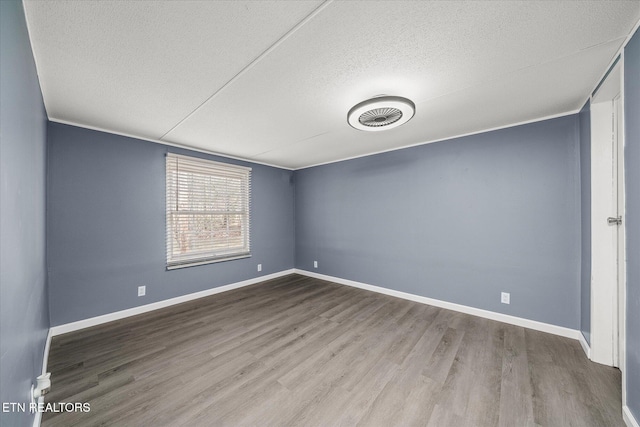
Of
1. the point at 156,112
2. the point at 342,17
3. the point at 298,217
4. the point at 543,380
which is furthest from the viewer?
the point at 298,217

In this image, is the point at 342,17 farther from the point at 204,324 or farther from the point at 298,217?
the point at 298,217

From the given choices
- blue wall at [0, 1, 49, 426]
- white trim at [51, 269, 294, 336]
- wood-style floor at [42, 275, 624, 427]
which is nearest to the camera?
blue wall at [0, 1, 49, 426]

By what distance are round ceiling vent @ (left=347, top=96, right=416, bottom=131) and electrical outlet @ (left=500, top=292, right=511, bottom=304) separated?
2315mm

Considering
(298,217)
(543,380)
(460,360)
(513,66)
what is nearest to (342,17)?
(513,66)

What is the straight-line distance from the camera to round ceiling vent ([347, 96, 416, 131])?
1867 mm

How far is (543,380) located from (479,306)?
1.16 m

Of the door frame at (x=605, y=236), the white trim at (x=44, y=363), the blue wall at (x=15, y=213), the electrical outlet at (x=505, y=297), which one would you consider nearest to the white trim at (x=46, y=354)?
the white trim at (x=44, y=363)

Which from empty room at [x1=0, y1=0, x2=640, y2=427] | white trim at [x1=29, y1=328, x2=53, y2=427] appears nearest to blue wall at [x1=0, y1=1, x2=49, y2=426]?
empty room at [x1=0, y1=0, x2=640, y2=427]

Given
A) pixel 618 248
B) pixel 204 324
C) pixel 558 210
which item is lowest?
pixel 204 324

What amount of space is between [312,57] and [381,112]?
792 millimetres

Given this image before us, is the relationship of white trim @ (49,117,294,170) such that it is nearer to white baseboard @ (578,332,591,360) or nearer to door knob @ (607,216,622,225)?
door knob @ (607,216,622,225)

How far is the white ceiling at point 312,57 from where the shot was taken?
3.86 feet

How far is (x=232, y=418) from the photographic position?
1459mm

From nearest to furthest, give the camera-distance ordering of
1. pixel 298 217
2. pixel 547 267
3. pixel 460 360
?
pixel 460 360 < pixel 547 267 < pixel 298 217
